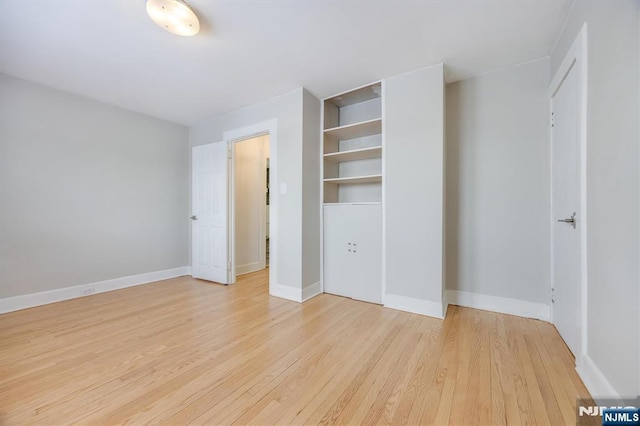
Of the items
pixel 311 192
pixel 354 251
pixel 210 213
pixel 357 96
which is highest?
pixel 357 96

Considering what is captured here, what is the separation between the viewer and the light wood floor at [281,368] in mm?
1260

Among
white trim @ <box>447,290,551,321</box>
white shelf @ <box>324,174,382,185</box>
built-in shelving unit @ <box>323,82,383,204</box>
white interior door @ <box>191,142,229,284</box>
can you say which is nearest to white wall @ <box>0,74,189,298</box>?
white interior door @ <box>191,142,229,284</box>

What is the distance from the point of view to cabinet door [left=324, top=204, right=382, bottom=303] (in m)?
2.81

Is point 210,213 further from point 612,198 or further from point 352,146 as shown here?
point 612,198

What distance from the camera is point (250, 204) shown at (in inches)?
175

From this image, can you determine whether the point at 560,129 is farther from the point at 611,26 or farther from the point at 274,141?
the point at 274,141

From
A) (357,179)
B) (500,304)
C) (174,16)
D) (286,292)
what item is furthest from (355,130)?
(500,304)

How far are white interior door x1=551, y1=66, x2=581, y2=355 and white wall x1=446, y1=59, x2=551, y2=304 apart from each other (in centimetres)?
16

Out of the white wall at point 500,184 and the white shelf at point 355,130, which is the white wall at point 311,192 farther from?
the white wall at point 500,184

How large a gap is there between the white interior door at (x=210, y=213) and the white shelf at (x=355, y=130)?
164cm

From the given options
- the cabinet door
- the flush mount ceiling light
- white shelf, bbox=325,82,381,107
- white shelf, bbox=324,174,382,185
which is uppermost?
white shelf, bbox=325,82,381,107

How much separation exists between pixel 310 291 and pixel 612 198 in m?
2.57

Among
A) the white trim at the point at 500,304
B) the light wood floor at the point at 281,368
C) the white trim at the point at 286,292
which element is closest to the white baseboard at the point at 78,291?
the light wood floor at the point at 281,368

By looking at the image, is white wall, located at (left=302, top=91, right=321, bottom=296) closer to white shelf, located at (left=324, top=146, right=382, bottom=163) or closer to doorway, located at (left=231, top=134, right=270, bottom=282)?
white shelf, located at (left=324, top=146, right=382, bottom=163)
